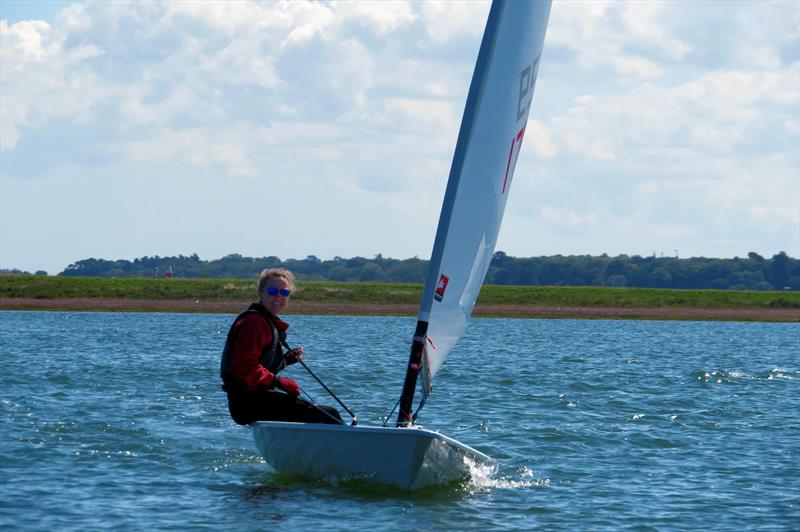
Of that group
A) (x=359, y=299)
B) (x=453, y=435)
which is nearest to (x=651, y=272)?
(x=359, y=299)

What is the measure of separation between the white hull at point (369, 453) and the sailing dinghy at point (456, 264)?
14mm

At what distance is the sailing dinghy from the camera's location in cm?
1276

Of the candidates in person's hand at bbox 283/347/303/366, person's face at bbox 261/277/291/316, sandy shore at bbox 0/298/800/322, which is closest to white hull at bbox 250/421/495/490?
person's hand at bbox 283/347/303/366

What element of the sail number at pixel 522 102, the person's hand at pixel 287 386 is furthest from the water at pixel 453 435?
the sail number at pixel 522 102

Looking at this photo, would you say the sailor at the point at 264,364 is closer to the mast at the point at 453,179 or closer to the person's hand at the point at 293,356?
the person's hand at the point at 293,356

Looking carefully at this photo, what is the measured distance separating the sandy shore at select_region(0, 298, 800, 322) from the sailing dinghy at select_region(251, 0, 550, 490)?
58976mm

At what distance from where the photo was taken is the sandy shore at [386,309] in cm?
7344

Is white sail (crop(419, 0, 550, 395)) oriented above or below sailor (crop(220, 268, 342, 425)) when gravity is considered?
above

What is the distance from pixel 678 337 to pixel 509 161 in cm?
4724

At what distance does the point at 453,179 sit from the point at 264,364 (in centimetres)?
313

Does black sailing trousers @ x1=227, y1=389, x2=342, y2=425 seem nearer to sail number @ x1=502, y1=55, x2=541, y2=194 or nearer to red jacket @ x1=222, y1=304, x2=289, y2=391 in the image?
red jacket @ x1=222, y1=304, x2=289, y2=391

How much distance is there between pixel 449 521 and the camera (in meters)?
12.5

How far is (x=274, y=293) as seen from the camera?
13.4m

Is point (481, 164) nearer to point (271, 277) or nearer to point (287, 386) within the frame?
point (271, 277)
